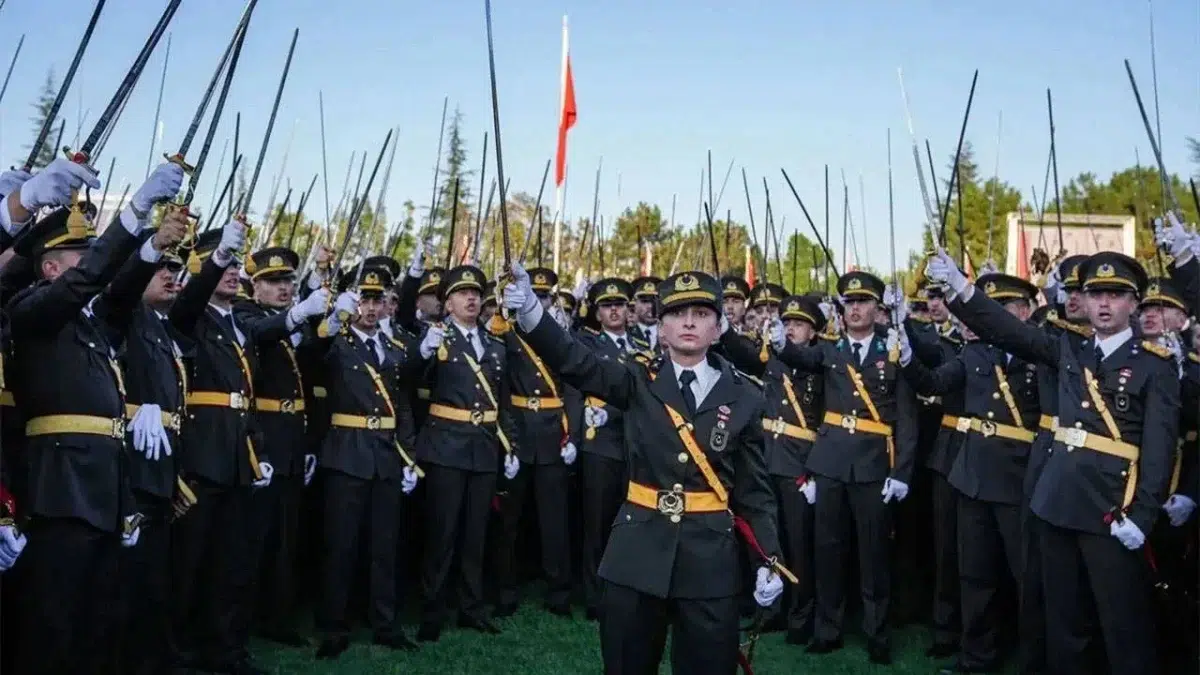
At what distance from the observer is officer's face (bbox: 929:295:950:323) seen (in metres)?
9.55

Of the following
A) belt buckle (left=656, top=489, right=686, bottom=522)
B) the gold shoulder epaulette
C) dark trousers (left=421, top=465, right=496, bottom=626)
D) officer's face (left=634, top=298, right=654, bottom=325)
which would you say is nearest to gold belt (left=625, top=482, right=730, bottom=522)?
belt buckle (left=656, top=489, right=686, bottom=522)

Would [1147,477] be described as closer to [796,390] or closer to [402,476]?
[796,390]

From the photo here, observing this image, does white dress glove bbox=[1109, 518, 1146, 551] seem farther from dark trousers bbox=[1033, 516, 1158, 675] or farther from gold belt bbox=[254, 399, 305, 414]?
gold belt bbox=[254, 399, 305, 414]

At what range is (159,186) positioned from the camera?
4250 mm

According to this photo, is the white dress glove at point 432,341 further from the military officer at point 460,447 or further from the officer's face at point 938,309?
the officer's face at point 938,309

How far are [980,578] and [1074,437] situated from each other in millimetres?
1735

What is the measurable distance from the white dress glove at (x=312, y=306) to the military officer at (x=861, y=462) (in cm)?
349

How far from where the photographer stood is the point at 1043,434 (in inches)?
264

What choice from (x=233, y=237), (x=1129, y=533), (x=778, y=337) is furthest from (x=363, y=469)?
(x=1129, y=533)

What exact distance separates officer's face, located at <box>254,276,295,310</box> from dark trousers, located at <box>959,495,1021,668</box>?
5320mm

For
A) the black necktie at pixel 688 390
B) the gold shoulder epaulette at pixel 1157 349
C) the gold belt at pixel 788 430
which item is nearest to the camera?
the black necktie at pixel 688 390

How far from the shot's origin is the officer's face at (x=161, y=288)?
5.94 meters

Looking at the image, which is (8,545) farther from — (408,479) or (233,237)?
(408,479)

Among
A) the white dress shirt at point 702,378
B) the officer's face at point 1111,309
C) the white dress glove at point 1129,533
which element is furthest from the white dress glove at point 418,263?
the white dress glove at point 1129,533
